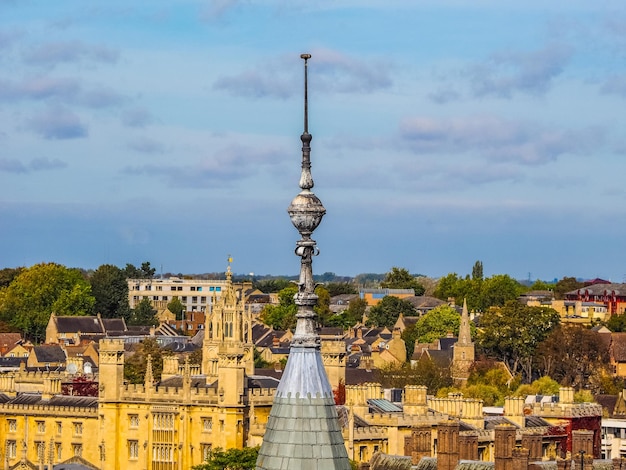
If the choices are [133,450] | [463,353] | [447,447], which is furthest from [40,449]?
[463,353]

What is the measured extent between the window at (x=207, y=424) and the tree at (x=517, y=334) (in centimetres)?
7401

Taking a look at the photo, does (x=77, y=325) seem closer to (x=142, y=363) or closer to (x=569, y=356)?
(x=569, y=356)

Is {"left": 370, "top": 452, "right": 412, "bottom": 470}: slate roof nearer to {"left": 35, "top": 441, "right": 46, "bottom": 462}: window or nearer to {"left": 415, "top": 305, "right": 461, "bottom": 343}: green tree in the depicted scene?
{"left": 35, "top": 441, "right": 46, "bottom": 462}: window

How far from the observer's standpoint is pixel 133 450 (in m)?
85.6

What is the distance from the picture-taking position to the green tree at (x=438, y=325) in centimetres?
18112

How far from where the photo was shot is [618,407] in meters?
122

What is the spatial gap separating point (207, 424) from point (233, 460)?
7.85m

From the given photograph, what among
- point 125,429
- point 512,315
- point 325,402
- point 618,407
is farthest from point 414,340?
point 325,402

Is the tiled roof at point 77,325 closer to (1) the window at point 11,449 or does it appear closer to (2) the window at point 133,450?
(1) the window at point 11,449

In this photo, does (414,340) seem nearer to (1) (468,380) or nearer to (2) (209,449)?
(1) (468,380)

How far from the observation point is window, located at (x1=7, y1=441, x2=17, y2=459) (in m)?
90.6

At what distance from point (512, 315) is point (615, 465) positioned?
105m

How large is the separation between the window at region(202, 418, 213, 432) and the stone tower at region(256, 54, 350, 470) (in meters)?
62.7

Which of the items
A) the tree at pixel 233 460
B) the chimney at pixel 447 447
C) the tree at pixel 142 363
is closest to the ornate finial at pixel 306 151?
the chimney at pixel 447 447
